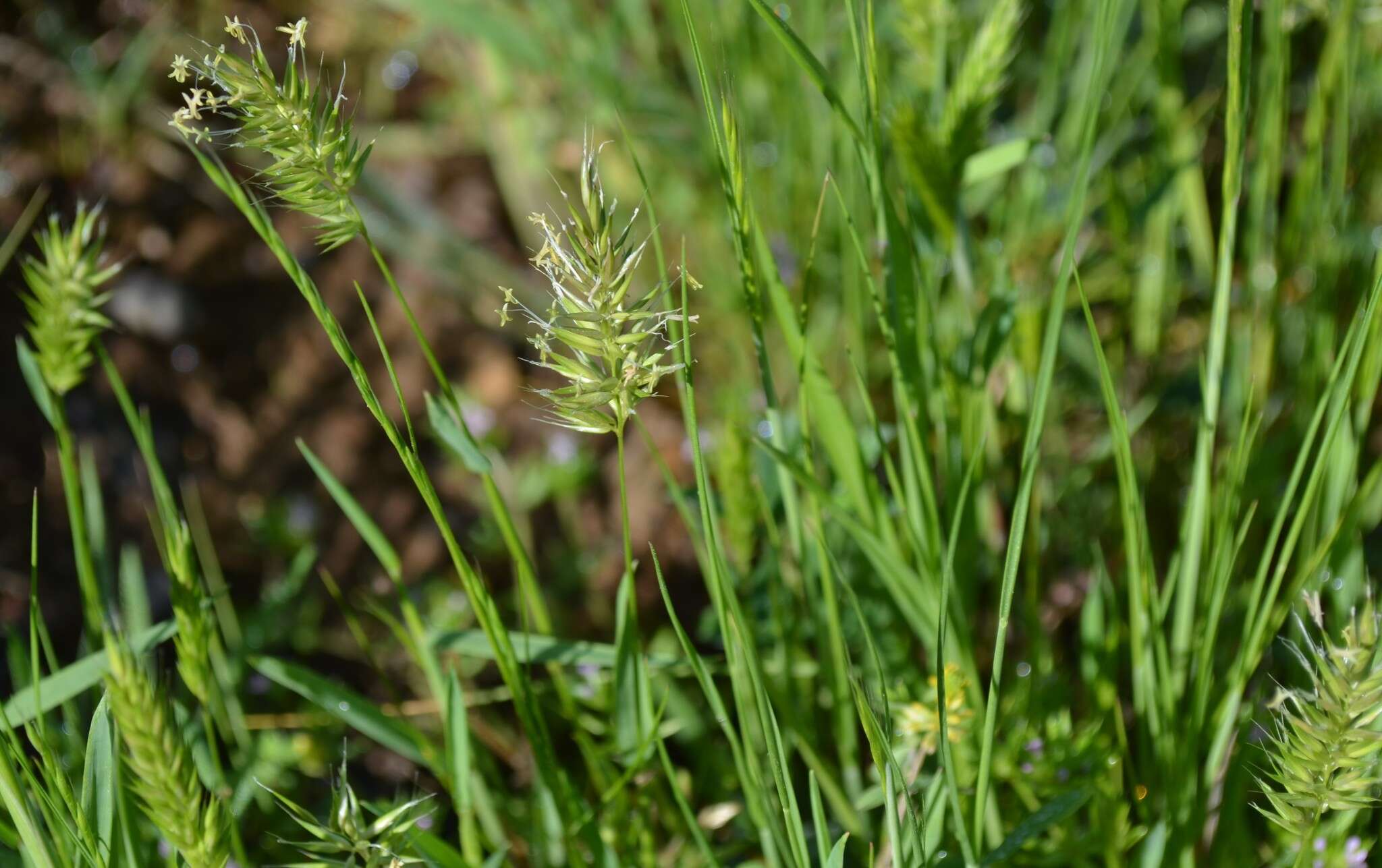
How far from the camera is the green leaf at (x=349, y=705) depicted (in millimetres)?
899

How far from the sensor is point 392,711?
3.85 ft

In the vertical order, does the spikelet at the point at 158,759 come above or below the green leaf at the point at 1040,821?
above

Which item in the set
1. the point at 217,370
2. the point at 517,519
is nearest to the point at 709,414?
the point at 517,519

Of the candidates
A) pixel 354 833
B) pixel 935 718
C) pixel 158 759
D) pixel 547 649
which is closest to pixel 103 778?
pixel 158 759

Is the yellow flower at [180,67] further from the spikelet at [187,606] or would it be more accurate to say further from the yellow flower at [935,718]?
the yellow flower at [935,718]

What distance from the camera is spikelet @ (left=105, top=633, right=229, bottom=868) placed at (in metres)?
0.67

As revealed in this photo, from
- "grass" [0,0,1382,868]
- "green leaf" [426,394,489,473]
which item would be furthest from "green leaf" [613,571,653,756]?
"green leaf" [426,394,489,473]

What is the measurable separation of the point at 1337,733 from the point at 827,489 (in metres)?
0.58

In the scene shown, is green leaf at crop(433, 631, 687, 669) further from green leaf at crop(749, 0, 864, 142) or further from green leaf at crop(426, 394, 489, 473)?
green leaf at crop(749, 0, 864, 142)

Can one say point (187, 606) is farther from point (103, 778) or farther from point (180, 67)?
point (180, 67)

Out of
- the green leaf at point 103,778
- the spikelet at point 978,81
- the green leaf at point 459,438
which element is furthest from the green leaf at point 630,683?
the spikelet at point 978,81

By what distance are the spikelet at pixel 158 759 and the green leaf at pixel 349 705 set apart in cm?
19

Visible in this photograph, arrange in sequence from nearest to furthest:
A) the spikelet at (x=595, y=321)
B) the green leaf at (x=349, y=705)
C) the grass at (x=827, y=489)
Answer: the spikelet at (x=595, y=321) < the grass at (x=827, y=489) < the green leaf at (x=349, y=705)

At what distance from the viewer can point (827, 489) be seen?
1146 millimetres
